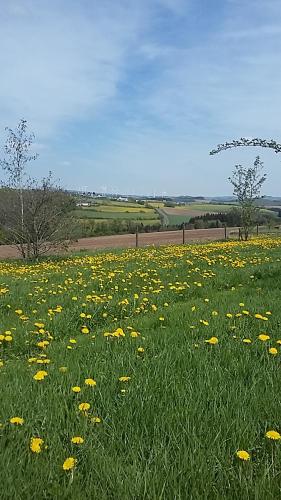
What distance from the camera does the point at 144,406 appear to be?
2758 mm

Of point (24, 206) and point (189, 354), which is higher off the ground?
point (24, 206)

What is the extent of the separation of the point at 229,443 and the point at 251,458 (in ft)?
0.46

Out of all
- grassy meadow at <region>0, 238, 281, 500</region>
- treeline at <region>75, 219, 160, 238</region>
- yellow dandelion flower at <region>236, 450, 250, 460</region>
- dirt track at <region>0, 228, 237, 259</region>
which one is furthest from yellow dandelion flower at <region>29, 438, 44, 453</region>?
treeline at <region>75, 219, 160, 238</region>

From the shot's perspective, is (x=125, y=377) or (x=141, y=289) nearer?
(x=125, y=377)

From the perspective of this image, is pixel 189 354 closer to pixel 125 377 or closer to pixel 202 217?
pixel 125 377

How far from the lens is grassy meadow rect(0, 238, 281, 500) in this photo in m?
2.00

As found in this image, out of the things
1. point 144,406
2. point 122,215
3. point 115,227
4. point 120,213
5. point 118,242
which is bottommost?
point 118,242

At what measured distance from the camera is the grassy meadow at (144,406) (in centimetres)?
200

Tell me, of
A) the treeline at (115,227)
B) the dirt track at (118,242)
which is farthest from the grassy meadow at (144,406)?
the treeline at (115,227)

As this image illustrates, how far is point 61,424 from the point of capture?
8.38 ft


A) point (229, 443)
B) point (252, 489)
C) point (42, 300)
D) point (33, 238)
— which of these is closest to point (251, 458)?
point (229, 443)

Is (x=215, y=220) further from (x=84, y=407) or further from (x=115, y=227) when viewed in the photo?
(x=84, y=407)

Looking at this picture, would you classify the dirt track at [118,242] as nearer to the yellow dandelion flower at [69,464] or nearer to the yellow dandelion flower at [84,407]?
the yellow dandelion flower at [84,407]

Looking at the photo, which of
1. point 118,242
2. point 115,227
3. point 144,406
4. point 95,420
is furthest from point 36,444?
point 115,227
